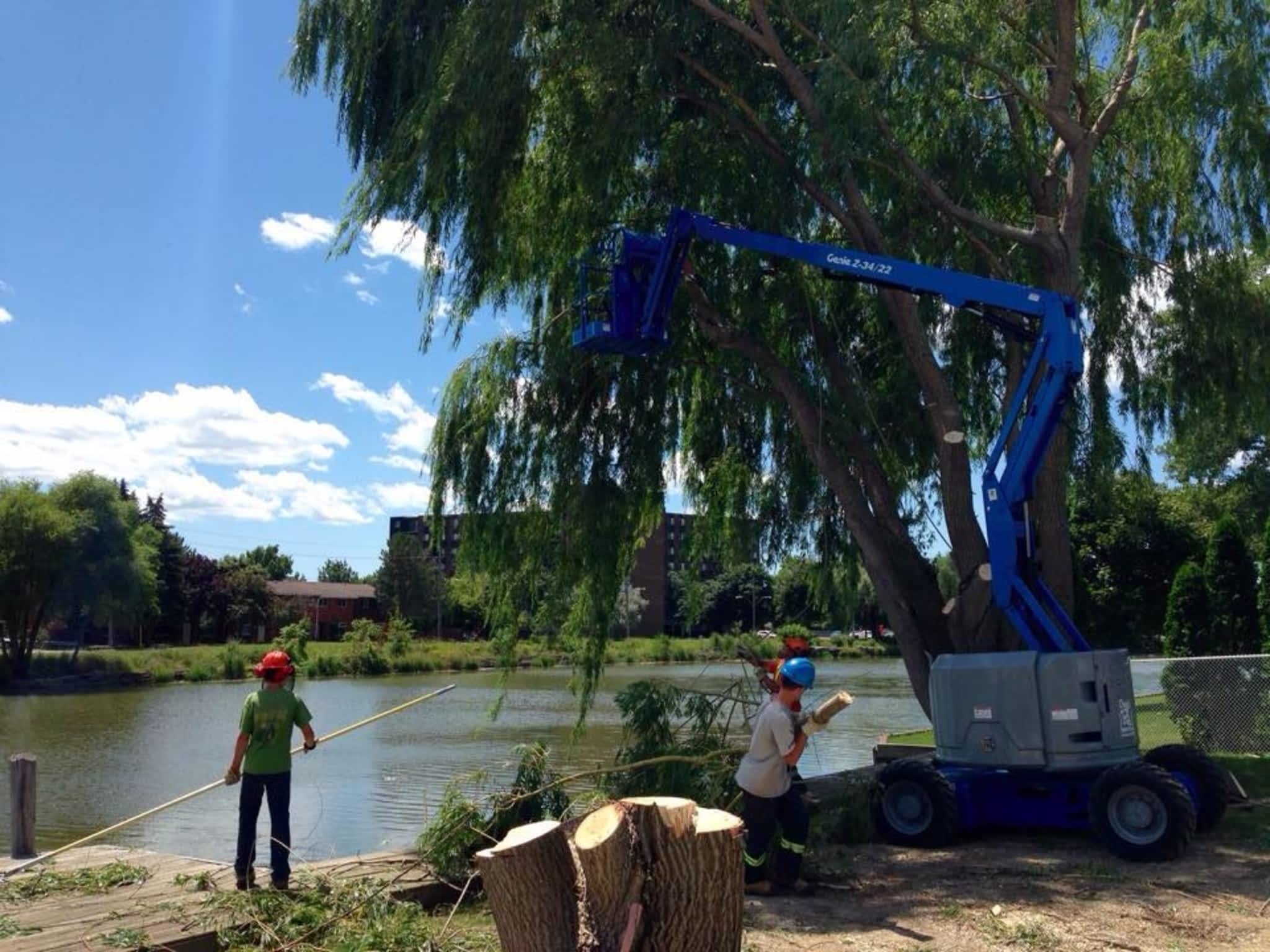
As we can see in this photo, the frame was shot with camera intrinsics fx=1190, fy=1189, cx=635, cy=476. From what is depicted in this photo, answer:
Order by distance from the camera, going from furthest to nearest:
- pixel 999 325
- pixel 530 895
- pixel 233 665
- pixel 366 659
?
pixel 366 659 < pixel 233 665 < pixel 999 325 < pixel 530 895

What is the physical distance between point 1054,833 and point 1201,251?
7.12 metres

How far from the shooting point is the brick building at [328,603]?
86500 mm

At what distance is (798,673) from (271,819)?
344 cm

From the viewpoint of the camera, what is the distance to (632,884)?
480 cm

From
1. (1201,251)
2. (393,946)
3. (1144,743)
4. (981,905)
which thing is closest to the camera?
(393,946)

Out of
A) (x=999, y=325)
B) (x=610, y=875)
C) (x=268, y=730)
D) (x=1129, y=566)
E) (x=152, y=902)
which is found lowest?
(x=152, y=902)

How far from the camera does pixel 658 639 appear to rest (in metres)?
47.8

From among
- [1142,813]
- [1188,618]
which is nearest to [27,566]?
[1188,618]

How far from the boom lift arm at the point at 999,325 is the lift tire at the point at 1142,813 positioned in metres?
1.26

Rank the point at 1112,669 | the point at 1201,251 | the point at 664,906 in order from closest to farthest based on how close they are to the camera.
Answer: the point at 664,906
the point at 1112,669
the point at 1201,251

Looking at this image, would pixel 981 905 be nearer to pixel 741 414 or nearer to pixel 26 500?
pixel 741 414

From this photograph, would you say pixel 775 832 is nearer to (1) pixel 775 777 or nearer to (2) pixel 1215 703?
(1) pixel 775 777

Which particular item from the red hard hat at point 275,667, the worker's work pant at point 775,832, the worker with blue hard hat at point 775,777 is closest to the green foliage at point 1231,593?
the worker's work pant at point 775,832

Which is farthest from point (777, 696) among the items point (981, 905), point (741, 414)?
point (741, 414)
